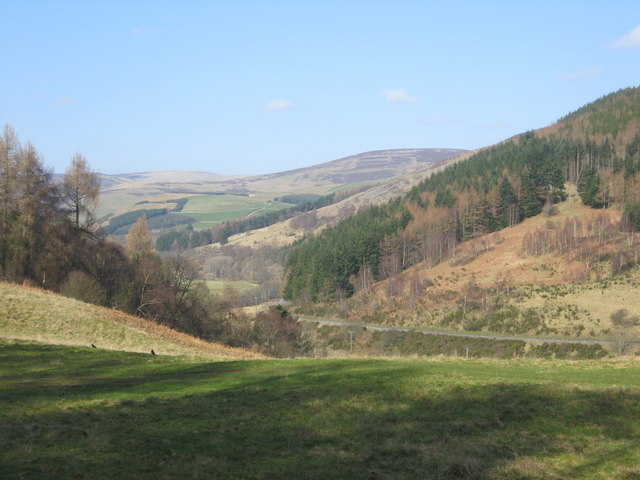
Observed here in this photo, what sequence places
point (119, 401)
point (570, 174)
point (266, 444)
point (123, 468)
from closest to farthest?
point (123, 468) < point (266, 444) < point (119, 401) < point (570, 174)

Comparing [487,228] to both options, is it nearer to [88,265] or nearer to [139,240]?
[139,240]

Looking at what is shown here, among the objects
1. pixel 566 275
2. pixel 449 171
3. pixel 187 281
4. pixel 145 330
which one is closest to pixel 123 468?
pixel 145 330

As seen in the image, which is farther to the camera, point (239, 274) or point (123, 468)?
point (239, 274)

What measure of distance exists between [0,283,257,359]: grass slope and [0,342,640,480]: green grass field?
8305 mm

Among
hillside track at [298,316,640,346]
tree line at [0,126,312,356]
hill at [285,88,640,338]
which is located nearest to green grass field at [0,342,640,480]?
tree line at [0,126,312,356]

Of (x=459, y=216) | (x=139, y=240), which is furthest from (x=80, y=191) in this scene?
(x=459, y=216)

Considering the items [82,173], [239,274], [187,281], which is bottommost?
[239,274]

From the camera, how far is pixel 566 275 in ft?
325

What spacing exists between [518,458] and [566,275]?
312 ft

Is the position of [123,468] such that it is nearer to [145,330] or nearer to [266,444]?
[266,444]

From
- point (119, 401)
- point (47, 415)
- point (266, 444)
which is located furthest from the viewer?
point (119, 401)

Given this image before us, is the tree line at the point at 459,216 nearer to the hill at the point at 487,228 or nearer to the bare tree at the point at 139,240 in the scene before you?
the hill at the point at 487,228

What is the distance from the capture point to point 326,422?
14617 mm

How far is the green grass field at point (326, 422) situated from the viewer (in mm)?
11156
